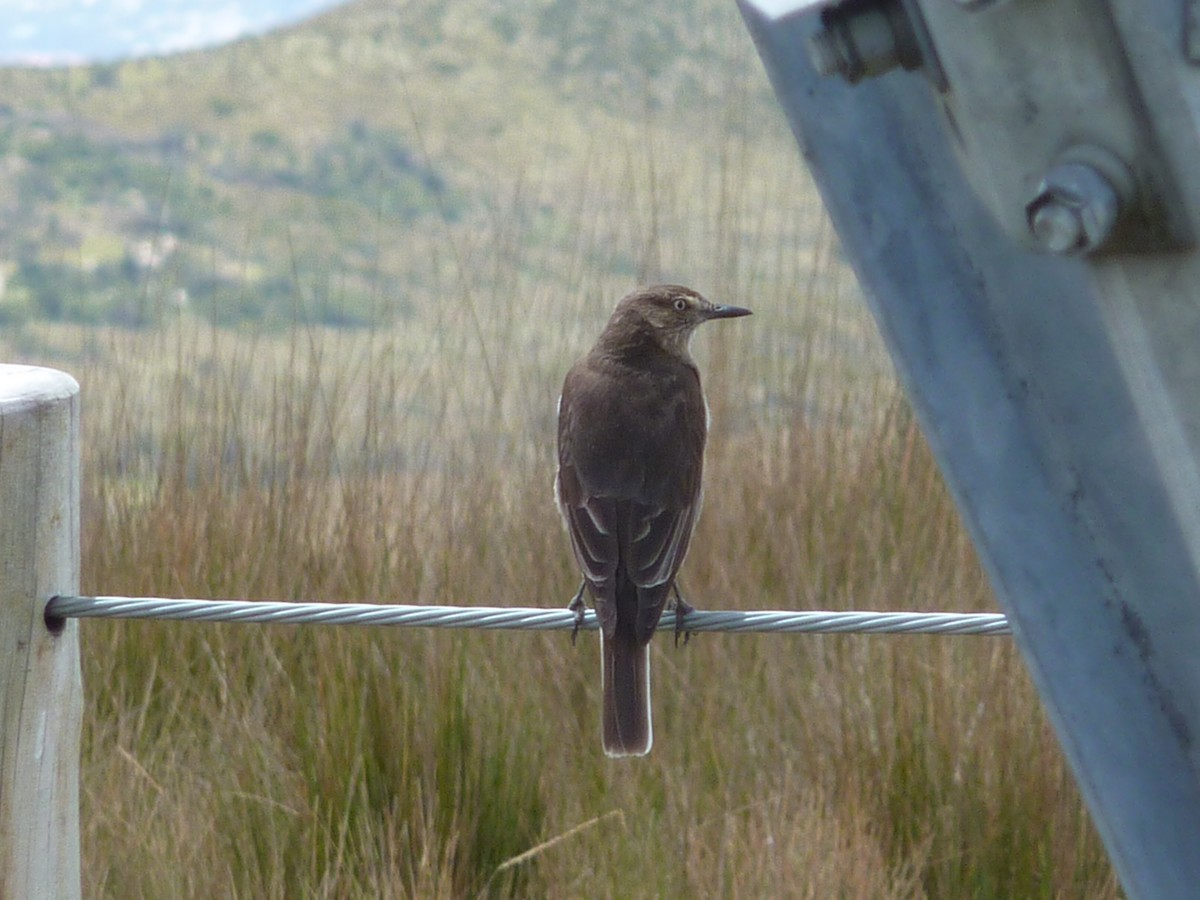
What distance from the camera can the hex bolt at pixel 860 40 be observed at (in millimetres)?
822

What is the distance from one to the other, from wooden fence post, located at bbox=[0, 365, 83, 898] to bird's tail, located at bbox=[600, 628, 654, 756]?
1.32 metres

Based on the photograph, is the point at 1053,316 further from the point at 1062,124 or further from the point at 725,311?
the point at 725,311

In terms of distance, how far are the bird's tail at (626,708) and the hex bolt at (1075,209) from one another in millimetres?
2694

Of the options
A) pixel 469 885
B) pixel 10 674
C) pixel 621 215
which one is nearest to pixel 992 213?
pixel 10 674

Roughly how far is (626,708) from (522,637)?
0.69 metres

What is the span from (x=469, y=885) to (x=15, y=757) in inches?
53.5

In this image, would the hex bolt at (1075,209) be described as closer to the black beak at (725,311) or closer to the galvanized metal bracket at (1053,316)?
the galvanized metal bracket at (1053,316)

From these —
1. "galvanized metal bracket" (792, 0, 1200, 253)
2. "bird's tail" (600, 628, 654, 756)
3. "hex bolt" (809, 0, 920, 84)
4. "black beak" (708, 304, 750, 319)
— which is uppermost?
"black beak" (708, 304, 750, 319)

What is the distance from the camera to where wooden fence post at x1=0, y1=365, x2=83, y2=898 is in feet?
7.55

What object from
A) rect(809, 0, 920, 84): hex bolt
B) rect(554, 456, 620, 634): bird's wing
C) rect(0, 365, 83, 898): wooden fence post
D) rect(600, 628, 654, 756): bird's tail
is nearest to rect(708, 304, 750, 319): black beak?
rect(554, 456, 620, 634): bird's wing

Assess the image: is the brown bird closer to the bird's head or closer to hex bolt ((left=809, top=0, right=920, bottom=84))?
the bird's head

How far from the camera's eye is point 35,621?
2365mm

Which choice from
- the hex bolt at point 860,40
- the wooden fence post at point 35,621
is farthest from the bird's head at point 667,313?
the hex bolt at point 860,40

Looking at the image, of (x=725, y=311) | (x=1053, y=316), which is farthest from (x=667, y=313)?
(x=1053, y=316)
